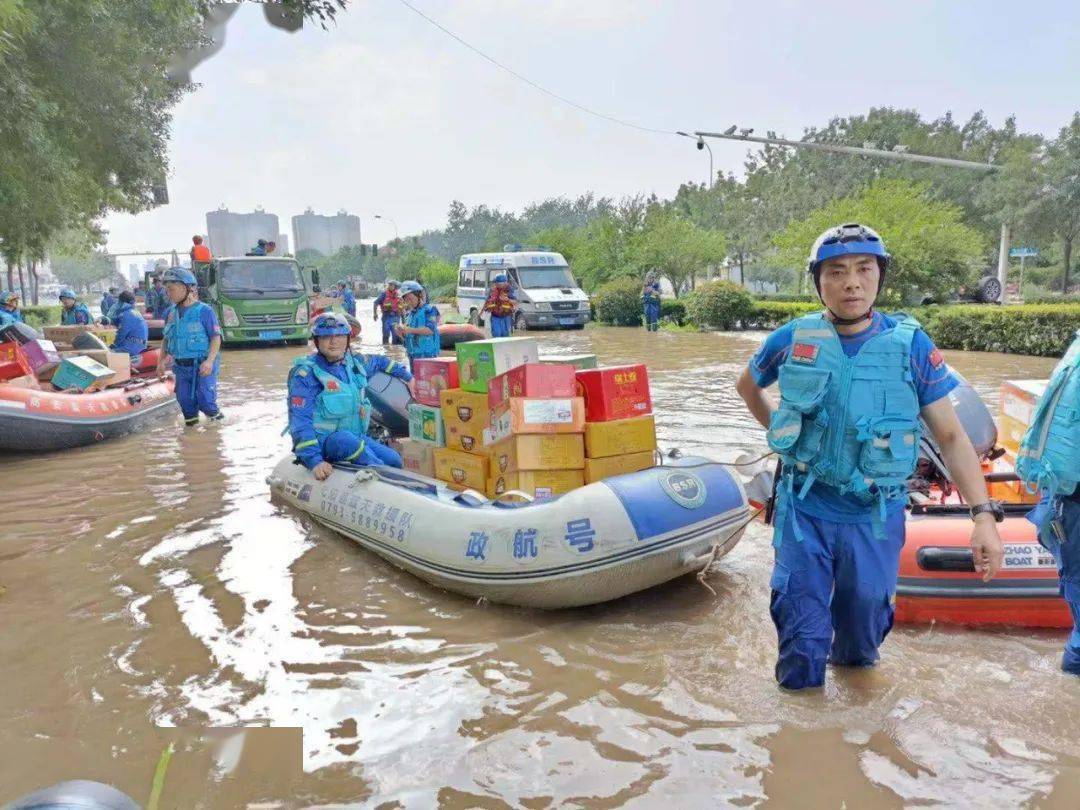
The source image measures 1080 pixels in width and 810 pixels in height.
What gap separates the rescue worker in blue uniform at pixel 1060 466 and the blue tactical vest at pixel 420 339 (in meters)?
8.03

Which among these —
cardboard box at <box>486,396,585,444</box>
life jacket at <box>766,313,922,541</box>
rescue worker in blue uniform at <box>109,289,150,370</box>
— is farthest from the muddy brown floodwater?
rescue worker in blue uniform at <box>109,289,150,370</box>

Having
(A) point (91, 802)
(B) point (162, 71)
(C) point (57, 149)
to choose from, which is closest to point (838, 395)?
(A) point (91, 802)

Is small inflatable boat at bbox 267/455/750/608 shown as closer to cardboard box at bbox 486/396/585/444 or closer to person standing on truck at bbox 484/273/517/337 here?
cardboard box at bbox 486/396/585/444

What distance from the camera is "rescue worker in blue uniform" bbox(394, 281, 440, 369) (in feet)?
33.5

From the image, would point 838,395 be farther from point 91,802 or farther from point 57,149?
point 57,149

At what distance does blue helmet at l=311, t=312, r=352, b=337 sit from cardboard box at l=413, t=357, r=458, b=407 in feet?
2.02

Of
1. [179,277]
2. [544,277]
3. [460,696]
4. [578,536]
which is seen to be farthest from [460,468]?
[544,277]

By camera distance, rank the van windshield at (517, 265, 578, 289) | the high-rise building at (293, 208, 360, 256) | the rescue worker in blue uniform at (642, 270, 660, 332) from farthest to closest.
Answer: the high-rise building at (293, 208, 360, 256), the van windshield at (517, 265, 578, 289), the rescue worker in blue uniform at (642, 270, 660, 332)

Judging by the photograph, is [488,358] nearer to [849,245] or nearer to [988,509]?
[849,245]

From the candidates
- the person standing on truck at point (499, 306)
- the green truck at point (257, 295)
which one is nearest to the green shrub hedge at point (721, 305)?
the person standing on truck at point (499, 306)

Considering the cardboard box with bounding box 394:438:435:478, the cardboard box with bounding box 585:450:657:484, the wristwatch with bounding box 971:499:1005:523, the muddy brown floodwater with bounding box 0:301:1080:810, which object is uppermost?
the wristwatch with bounding box 971:499:1005:523

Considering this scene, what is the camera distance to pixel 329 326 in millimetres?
5426

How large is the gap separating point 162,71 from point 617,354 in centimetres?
1106

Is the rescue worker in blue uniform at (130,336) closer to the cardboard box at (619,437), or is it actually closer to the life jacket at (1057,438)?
the cardboard box at (619,437)
